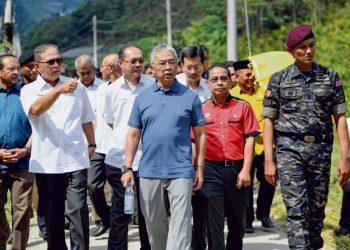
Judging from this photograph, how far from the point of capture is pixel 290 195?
612 cm

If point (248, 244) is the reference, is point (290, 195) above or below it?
above

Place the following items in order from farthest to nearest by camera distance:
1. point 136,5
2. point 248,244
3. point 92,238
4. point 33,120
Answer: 1. point 136,5
2. point 92,238
3. point 248,244
4. point 33,120

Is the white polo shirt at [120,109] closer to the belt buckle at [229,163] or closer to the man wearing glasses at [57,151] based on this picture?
the man wearing glasses at [57,151]

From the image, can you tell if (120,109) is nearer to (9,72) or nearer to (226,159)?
(9,72)

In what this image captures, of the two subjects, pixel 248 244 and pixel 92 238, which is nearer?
pixel 248 244

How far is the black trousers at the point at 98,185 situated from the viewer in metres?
8.75

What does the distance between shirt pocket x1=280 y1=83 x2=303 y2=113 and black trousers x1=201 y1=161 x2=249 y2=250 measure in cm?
82

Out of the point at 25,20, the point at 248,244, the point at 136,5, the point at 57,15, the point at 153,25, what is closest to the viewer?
the point at 248,244

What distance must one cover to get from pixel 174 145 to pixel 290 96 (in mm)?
1085

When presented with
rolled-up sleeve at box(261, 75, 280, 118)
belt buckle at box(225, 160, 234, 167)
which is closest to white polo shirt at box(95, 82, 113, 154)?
belt buckle at box(225, 160, 234, 167)

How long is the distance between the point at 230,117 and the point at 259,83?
1.83 metres

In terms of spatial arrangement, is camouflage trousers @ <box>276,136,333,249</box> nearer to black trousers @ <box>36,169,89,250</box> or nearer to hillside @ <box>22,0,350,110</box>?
black trousers @ <box>36,169,89,250</box>

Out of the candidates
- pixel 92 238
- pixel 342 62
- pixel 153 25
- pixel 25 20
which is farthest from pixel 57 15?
pixel 92 238

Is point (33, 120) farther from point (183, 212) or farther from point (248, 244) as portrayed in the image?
point (248, 244)
